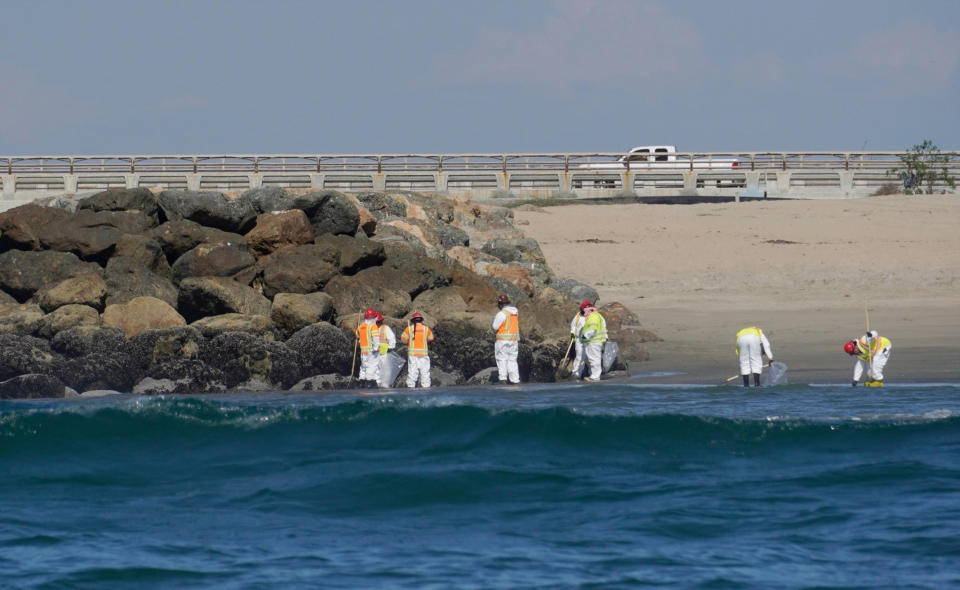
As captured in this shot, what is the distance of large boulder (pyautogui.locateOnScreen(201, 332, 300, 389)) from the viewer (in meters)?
20.9

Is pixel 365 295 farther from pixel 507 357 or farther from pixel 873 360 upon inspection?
pixel 873 360

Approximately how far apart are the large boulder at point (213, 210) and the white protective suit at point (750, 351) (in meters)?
10.1

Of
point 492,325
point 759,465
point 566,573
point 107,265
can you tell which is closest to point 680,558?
point 566,573

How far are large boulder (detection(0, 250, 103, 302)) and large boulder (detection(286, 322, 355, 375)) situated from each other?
4.42m

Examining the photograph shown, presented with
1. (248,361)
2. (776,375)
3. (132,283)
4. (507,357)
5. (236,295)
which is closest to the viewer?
(776,375)

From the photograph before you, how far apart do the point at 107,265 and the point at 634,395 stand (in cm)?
1005

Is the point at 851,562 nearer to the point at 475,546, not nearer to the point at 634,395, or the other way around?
the point at 475,546

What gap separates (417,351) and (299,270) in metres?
3.80

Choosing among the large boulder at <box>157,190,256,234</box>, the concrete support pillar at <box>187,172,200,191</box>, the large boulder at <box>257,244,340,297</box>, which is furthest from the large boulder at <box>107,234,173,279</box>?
the concrete support pillar at <box>187,172,200,191</box>

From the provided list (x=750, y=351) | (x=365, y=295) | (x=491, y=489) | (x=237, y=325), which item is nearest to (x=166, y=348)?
(x=237, y=325)

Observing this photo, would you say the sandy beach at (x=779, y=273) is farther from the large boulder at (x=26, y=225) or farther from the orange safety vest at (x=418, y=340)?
the large boulder at (x=26, y=225)

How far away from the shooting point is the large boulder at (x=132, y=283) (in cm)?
2302

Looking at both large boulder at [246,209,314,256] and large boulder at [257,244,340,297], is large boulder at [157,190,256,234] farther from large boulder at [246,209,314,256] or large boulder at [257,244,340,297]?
large boulder at [257,244,340,297]

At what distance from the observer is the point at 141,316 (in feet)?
71.8
